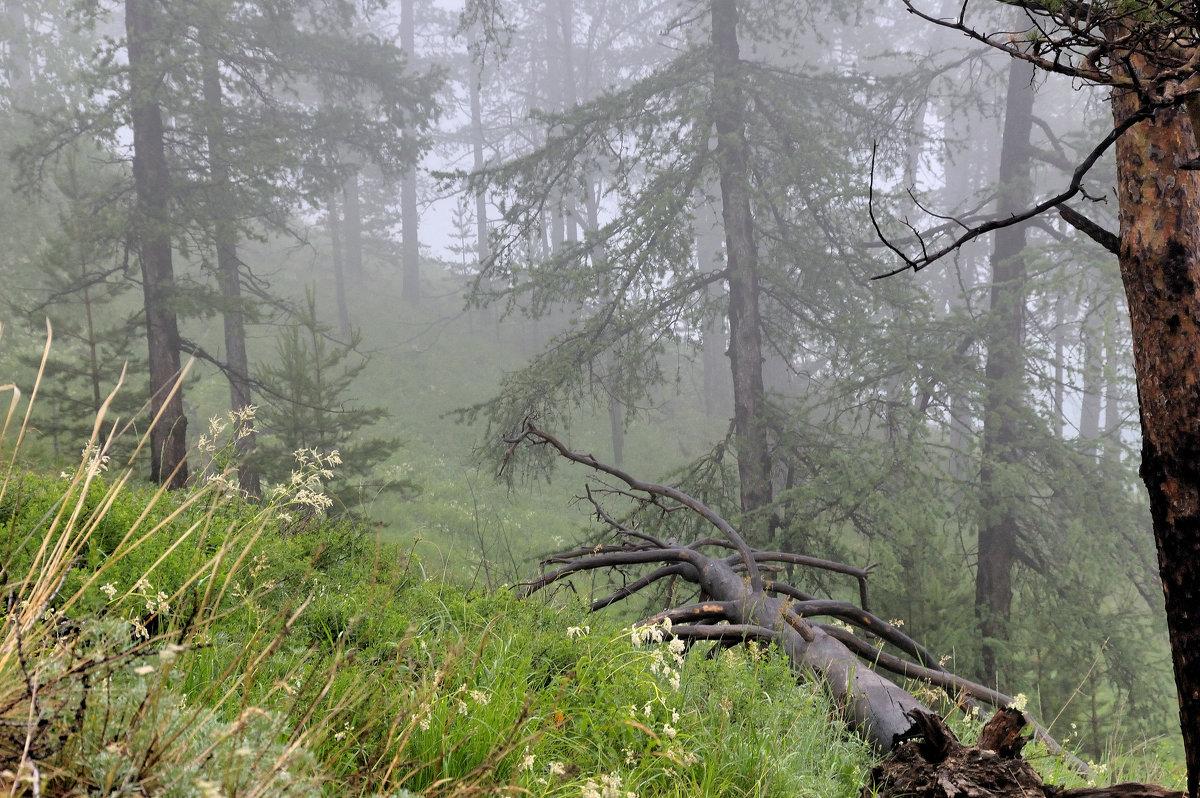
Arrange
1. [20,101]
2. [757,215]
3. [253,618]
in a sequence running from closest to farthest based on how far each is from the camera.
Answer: [253,618] → [757,215] → [20,101]

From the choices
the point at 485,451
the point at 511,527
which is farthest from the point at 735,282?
the point at 511,527

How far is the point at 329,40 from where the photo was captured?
1330 cm

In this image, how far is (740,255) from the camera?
10.7 meters

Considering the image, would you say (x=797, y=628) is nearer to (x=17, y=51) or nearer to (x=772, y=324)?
(x=772, y=324)

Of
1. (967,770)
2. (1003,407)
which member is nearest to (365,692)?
(967,770)

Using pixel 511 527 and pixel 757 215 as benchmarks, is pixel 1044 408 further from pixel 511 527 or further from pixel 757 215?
pixel 511 527

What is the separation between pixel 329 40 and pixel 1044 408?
13430mm

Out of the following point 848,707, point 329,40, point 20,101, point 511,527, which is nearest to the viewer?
point 848,707

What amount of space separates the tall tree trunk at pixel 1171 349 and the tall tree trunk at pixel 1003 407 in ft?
18.8

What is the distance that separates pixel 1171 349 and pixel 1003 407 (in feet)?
24.4

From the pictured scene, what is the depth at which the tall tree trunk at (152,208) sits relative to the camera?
1005 centimetres

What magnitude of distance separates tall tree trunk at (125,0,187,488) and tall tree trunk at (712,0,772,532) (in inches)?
307

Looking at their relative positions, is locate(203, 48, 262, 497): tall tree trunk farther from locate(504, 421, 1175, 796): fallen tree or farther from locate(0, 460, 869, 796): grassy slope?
locate(0, 460, 869, 796): grassy slope

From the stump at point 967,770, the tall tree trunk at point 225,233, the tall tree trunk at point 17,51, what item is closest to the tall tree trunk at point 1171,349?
the stump at point 967,770
